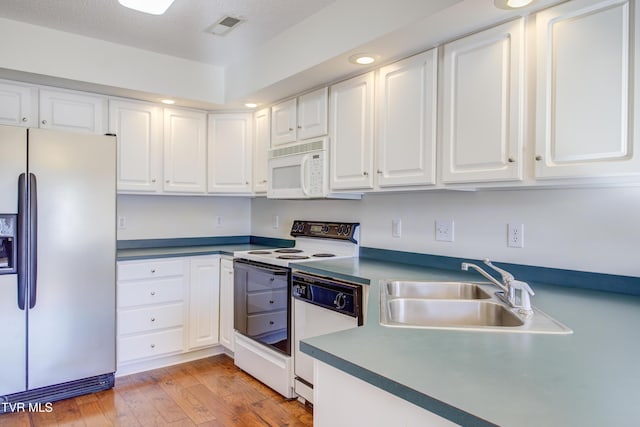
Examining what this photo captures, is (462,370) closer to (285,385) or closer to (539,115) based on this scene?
(539,115)

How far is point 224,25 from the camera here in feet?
8.63

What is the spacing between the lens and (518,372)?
0.89 m

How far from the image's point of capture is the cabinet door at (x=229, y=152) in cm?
358

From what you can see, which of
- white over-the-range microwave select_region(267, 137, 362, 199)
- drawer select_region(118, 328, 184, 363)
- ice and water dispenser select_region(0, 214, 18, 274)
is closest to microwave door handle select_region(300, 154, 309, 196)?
white over-the-range microwave select_region(267, 137, 362, 199)

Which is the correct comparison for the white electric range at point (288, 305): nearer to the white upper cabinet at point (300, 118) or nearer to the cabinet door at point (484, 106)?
the white upper cabinet at point (300, 118)

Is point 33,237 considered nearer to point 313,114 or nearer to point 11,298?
point 11,298

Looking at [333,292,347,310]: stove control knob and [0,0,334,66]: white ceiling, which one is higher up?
[0,0,334,66]: white ceiling

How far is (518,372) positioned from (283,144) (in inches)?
102

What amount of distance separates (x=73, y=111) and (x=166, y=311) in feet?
5.24

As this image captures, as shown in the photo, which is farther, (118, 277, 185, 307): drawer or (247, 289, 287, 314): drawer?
(118, 277, 185, 307): drawer

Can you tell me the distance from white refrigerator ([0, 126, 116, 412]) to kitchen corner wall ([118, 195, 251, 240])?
2.66ft

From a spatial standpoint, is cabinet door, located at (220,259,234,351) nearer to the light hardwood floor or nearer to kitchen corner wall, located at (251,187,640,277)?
the light hardwood floor

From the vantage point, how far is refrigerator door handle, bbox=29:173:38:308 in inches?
96.3

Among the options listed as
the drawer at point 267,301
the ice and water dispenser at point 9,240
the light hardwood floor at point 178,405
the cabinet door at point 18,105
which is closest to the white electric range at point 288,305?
the drawer at point 267,301
